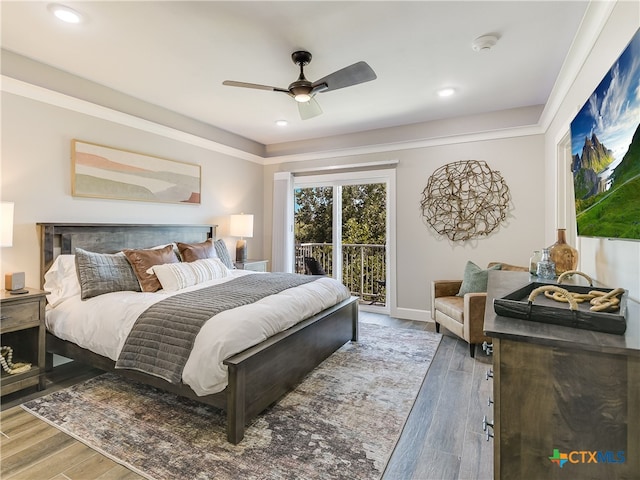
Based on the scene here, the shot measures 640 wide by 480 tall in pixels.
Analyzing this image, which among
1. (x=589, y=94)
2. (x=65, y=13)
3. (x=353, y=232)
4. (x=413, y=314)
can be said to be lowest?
(x=413, y=314)

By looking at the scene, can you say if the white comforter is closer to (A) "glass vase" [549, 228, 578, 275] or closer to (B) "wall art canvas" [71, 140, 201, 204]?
(B) "wall art canvas" [71, 140, 201, 204]

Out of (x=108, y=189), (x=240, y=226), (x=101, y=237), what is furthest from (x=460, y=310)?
(x=108, y=189)

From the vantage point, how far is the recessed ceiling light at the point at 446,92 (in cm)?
346

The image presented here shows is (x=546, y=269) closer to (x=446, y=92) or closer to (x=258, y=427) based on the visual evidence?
(x=258, y=427)

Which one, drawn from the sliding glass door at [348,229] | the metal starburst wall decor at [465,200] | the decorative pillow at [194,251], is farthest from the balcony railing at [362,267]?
the decorative pillow at [194,251]

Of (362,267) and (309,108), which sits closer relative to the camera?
(309,108)

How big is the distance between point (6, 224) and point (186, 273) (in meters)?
1.36

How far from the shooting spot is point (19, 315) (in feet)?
8.05

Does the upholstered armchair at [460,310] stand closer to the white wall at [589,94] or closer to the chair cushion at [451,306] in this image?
the chair cushion at [451,306]

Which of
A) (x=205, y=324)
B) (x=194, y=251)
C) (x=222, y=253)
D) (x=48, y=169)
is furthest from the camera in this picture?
(x=222, y=253)

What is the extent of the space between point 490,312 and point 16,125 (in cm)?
375

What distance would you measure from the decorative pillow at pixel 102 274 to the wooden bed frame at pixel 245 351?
1.10 feet

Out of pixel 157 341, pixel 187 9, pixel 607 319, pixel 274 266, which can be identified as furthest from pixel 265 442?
pixel 274 266

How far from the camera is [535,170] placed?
3.95m
